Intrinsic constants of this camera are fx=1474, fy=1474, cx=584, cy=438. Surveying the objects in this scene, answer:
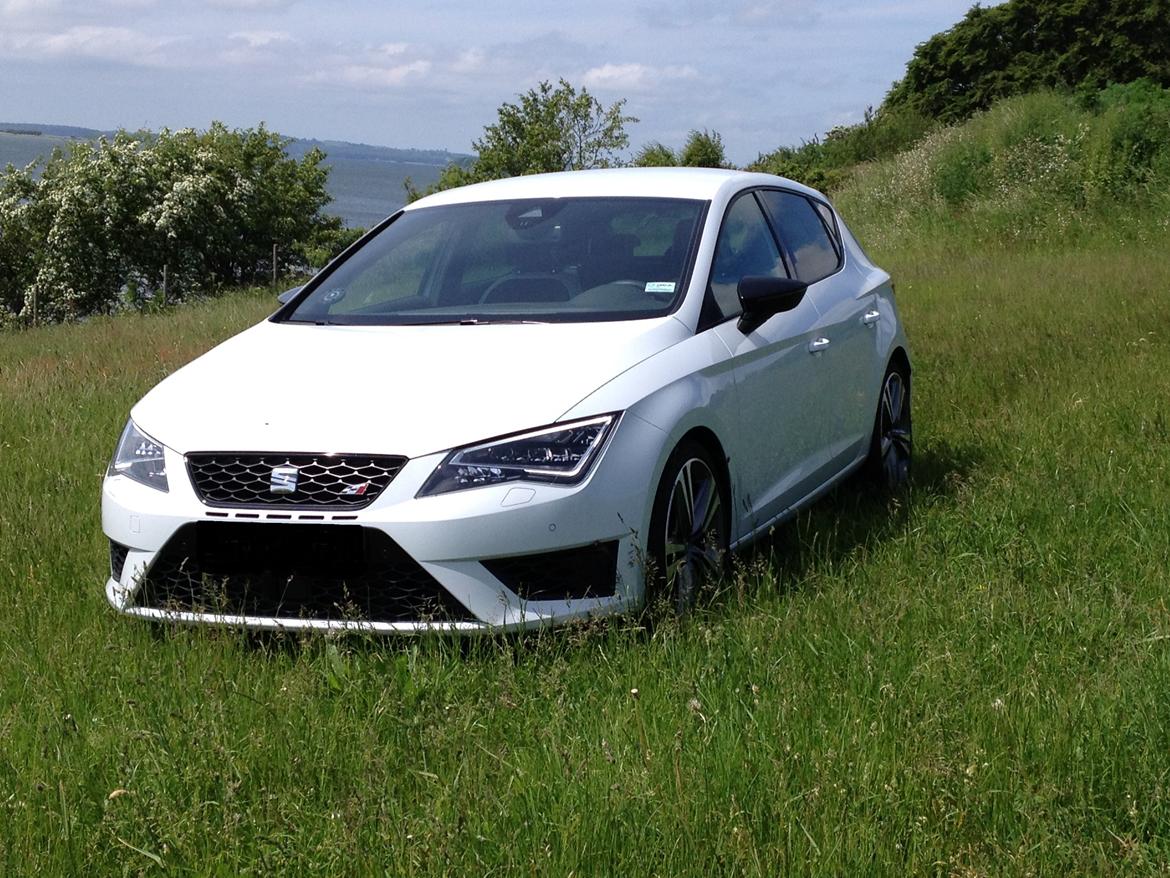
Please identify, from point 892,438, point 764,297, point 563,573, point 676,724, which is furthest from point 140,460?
point 892,438

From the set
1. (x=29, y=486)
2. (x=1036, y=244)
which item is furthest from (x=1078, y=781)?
(x=1036, y=244)

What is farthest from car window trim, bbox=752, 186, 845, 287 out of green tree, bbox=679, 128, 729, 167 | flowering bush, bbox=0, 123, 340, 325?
flowering bush, bbox=0, 123, 340, 325

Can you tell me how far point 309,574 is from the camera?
421 cm

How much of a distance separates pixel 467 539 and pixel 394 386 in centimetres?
65

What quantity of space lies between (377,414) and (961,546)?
246 centimetres

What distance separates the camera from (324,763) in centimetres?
354

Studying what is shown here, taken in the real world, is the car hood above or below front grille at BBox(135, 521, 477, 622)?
above

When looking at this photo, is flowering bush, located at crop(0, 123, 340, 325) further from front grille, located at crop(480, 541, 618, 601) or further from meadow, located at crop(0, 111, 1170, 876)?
front grille, located at crop(480, 541, 618, 601)

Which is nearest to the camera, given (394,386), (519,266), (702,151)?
(394,386)

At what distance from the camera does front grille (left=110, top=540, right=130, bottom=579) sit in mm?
4582

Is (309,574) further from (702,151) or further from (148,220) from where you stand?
(148,220)

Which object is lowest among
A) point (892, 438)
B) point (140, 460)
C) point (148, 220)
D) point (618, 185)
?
point (148, 220)

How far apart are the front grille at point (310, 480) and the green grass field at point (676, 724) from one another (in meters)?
0.42

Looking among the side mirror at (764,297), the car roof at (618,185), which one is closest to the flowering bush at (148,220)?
the car roof at (618,185)
